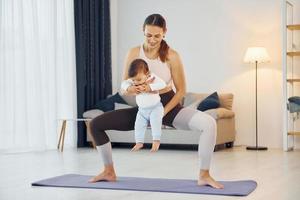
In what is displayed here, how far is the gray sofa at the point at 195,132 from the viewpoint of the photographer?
836cm

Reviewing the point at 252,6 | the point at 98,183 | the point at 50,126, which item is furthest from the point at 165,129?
the point at 98,183

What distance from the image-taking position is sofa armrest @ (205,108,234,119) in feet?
26.7

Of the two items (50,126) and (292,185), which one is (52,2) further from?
(292,185)

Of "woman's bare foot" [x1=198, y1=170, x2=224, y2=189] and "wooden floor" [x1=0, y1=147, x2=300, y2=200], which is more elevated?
"woman's bare foot" [x1=198, y1=170, x2=224, y2=189]

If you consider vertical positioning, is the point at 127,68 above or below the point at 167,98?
above

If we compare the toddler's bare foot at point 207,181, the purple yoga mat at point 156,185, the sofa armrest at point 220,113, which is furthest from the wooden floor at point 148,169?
the sofa armrest at point 220,113

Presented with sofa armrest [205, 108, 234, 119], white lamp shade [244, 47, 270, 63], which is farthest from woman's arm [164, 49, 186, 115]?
white lamp shade [244, 47, 270, 63]

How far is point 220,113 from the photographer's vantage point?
824cm

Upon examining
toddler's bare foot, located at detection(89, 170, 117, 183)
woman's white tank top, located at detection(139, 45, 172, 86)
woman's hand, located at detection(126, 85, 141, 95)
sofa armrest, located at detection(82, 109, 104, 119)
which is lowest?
toddler's bare foot, located at detection(89, 170, 117, 183)

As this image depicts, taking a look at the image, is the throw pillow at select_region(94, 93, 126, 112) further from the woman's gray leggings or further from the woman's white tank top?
the woman's white tank top

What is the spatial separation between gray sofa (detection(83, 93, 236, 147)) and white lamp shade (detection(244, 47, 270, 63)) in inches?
24.4

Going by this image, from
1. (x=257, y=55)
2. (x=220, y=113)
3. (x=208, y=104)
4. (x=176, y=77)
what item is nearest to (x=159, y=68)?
(x=176, y=77)

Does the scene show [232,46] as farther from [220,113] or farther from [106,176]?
[106,176]

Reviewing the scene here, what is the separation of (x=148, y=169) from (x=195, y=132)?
2.41 meters
